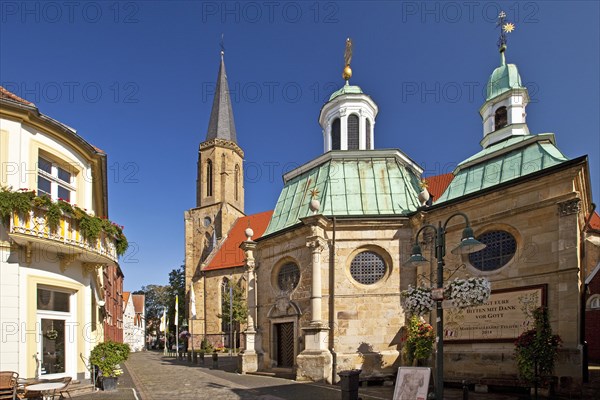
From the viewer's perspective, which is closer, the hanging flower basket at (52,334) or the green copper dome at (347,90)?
the hanging flower basket at (52,334)

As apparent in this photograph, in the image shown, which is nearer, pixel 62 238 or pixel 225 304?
pixel 62 238

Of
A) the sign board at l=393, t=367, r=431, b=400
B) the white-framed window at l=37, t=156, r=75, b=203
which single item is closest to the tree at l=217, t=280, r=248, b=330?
the white-framed window at l=37, t=156, r=75, b=203

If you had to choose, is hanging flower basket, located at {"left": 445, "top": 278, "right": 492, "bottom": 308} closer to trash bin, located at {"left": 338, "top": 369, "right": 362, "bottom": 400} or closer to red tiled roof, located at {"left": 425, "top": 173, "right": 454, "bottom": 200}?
trash bin, located at {"left": 338, "top": 369, "right": 362, "bottom": 400}

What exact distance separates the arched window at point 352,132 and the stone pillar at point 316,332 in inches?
267

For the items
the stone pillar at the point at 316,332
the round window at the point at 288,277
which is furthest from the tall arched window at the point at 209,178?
the stone pillar at the point at 316,332

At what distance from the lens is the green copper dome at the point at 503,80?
19.7 metres

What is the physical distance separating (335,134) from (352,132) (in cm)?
96

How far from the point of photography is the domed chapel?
42.9 feet

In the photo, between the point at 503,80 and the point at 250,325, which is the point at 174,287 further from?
the point at 503,80

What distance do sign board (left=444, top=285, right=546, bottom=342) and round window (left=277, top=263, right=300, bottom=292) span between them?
692cm

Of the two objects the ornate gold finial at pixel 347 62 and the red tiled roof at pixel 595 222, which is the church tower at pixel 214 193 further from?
the red tiled roof at pixel 595 222

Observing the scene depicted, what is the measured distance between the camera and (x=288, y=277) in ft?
65.6

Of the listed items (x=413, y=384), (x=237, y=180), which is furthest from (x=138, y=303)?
(x=413, y=384)

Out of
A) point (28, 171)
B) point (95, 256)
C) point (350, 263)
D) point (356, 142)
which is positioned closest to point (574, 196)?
point (350, 263)
